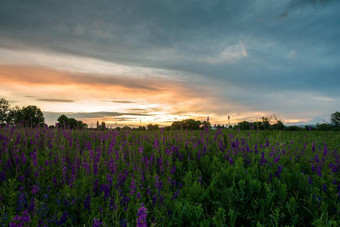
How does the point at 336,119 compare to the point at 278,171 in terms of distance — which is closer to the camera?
the point at 278,171

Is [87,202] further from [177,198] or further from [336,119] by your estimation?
[336,119]

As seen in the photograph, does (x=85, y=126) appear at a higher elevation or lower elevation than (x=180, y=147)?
higher

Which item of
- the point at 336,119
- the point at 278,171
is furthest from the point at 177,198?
the point at 336,119

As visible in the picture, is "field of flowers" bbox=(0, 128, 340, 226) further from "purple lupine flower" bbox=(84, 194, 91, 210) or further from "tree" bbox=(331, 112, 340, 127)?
"tree" bbox=(331, 112, 340, 127)

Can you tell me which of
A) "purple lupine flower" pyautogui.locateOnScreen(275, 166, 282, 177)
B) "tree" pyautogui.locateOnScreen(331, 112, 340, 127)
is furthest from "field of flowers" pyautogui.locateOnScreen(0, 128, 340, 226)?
"tree" pyautogui.locateOnScreen(331, 112, 340, 127)

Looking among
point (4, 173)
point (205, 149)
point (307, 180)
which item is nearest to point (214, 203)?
point (307, 180)

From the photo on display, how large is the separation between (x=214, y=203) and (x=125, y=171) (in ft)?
5.38

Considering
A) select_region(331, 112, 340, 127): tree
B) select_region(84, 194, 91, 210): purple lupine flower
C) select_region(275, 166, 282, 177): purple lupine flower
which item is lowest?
select_region(84, 194, 91, 210): purple lupine flower

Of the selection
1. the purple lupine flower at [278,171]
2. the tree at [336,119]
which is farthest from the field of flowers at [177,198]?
the tree at [336,119]

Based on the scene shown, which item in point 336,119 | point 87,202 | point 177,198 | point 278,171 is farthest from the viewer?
point 336,119

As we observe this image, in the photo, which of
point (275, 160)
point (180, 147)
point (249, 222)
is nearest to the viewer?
point (249, 222)

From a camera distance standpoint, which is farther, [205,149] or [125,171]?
[205,149]

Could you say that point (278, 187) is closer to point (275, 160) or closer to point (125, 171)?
point (275, 160)

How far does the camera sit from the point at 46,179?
3.81m
